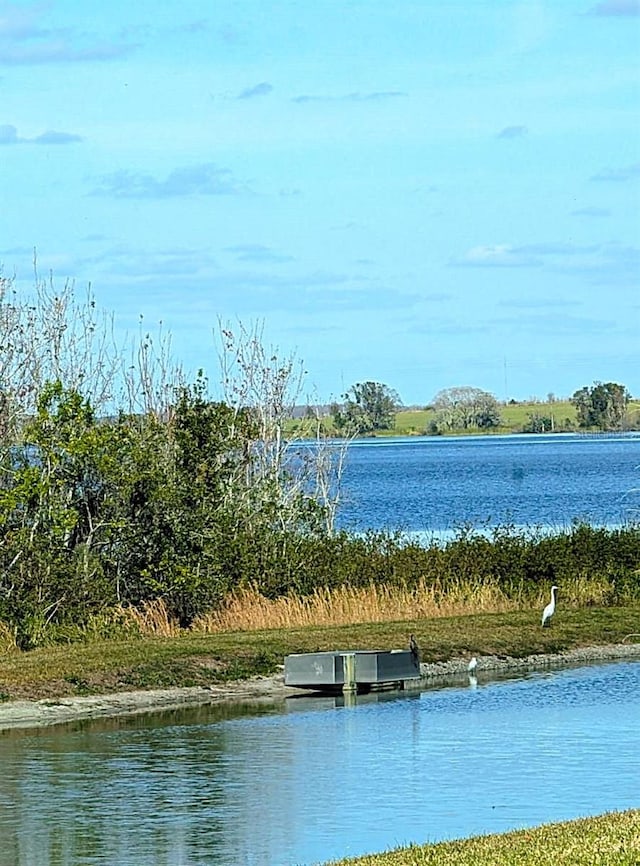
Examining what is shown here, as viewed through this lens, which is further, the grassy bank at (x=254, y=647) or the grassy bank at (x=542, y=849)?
the grassy bank at (x=254, y=647)

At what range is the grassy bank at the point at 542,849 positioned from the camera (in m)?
10.2

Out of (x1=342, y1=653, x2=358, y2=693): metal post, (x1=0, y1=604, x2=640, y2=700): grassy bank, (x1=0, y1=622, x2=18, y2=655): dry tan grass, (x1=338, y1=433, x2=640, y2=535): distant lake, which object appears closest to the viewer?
(x1=0, y1=604, x2=640, y2=700): grassy bank

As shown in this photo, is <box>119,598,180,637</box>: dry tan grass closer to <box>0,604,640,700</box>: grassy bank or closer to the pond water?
<box>0,604,640,700</box>: grassy bank

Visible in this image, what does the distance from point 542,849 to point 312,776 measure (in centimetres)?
476

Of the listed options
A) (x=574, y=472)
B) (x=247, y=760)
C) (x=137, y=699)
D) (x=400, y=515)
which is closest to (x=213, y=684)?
(x=137, y=699)

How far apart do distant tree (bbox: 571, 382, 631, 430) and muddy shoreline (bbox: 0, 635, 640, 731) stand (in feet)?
387

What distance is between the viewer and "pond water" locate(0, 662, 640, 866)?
1260 cm

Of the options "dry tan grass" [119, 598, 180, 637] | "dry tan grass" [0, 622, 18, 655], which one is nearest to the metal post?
"dry tan grass" [119, 598, 180, 637]

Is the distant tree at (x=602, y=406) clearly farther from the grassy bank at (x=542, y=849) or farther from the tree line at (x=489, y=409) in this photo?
the grassy bank at (x=542, y=849)

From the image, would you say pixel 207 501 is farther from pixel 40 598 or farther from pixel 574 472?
pixel 574 472

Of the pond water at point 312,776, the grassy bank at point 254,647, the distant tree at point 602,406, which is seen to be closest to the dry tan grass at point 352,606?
the grassy bank at point 254,647

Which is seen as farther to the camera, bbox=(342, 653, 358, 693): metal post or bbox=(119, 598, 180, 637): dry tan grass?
bbox=(119, 598, 180, 637): dry tan grass

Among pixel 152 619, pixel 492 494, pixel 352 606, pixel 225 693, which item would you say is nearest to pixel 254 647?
pixel 225 693

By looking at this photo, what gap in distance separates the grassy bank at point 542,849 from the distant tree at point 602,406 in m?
131
